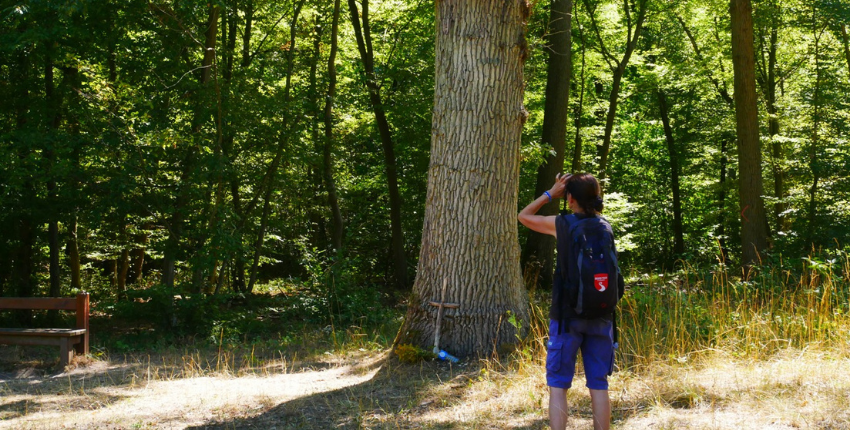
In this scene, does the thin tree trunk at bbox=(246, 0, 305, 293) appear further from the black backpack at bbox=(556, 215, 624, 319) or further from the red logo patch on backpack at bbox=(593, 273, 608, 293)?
the red logo patch on backpack at bbox=(593, 273, 608, 293)

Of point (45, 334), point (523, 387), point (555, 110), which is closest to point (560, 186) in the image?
point (523, 387)

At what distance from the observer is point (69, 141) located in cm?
985

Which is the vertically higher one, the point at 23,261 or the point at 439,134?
the point at 439,134

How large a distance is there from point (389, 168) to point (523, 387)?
1020cm

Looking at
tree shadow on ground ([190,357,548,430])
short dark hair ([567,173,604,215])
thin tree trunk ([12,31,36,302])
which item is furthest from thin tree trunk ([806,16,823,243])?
thin tree trunk ([12,31,36,302])

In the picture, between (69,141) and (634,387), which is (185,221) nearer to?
(69,141)

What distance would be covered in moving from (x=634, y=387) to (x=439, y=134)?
292 centimetres

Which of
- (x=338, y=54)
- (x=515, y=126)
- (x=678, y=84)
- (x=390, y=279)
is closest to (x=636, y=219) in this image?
(x=678, y=84)

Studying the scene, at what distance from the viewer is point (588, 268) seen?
11.8ft

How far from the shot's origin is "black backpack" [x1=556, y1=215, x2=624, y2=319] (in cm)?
360

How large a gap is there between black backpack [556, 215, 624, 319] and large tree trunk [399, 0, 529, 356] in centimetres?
268

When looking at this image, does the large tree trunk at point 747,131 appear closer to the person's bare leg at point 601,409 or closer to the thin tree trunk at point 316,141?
the thin tree trunk at point 316,141

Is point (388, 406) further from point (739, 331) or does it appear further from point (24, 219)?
point (24, 219)

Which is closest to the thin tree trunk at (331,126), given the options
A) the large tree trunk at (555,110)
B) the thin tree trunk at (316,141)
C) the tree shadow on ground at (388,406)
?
the thin tree trunk at (316,141)
